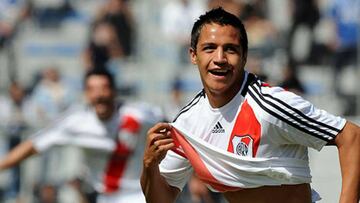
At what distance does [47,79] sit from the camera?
14445 millimetres

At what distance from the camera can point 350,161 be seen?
5.07m

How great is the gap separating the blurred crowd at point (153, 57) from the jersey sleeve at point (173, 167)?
23.5 feet

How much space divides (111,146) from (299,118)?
190 inches

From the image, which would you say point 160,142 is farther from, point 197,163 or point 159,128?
point 197,163

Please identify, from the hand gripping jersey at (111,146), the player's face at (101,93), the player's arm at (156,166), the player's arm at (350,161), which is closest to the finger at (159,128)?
the player's arm at (156,166)

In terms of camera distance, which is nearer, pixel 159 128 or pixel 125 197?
pixel 159 128

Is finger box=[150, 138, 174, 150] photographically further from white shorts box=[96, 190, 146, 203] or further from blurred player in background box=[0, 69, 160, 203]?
white shorts box=[96, 190, 146, 203]

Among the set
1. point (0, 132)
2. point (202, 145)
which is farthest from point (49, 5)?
point (202, 145)

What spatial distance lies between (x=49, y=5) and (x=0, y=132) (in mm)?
2716

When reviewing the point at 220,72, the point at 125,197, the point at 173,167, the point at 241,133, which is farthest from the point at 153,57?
the point at 220,72

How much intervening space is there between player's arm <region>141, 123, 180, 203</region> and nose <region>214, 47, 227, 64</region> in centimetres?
45

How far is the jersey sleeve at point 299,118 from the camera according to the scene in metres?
5.13

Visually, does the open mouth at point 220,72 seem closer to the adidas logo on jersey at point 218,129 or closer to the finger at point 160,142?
the adidas logo on jersey at point 218,129

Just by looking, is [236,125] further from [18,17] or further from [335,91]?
[18,17]
